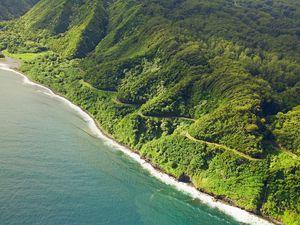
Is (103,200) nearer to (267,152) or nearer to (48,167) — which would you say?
(48,167)

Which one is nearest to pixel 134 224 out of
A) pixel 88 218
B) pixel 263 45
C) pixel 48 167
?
pixel 88 218

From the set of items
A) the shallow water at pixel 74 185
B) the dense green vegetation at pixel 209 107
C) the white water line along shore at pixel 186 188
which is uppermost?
the dense green vegetation at pixel 209 107

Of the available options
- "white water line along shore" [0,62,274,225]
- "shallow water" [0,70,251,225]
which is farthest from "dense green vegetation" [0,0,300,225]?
"shallow water" [0,70,251,225]

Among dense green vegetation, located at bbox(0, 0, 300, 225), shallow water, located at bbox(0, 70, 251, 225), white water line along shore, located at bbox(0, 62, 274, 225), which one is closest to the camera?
shallow water, located at bbox(0, 70, 251, 225)

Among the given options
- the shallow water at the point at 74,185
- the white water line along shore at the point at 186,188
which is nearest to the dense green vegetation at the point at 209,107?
the white water line along shore at the point at 186,188

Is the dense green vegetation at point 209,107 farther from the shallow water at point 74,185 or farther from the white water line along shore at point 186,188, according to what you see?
the shallow water at point 74,185

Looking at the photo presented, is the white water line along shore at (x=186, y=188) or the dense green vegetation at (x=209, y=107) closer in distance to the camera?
the white water line along shore at (x=186, y=188)

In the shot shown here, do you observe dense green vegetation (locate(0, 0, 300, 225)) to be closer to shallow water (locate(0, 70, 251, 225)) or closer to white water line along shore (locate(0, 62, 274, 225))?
white water line along shore (locate(0, 62, 274, 225))

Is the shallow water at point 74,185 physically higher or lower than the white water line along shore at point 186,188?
lower
